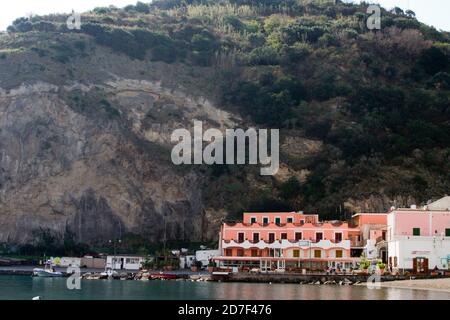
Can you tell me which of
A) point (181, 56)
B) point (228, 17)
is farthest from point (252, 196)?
point (228, 17)

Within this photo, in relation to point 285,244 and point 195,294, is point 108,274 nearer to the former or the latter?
point 285,244

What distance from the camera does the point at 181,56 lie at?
101312mm

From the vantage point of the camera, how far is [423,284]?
44.2m

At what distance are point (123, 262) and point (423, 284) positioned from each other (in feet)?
92.2

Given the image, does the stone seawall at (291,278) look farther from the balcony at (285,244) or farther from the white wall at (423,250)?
the balcony at (285,244)

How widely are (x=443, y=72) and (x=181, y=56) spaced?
1277 inches

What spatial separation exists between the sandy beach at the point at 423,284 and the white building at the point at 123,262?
23.5 metres

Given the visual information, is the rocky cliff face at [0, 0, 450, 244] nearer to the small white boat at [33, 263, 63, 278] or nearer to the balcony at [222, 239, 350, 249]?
the small white boat at [33, 263, 63, 278]

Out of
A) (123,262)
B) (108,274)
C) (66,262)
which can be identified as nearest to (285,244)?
(108,274)

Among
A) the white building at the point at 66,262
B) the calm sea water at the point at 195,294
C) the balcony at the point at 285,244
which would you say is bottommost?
the calm sea water at the point at 195,294

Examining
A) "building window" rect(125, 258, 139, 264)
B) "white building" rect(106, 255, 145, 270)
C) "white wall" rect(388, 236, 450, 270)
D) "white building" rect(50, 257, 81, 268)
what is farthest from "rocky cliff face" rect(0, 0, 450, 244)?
"white wall" rect(388, 236, 450, 270)

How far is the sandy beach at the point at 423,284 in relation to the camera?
4228 cm

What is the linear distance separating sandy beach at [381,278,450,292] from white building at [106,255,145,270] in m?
23.5

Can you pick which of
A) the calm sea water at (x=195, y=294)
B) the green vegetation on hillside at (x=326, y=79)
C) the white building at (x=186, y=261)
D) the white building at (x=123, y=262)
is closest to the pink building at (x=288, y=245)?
the white building at (x=186, y=261)
